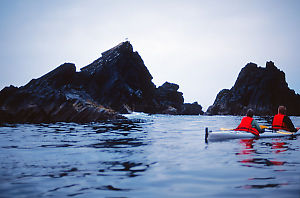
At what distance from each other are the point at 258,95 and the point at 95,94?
287ft

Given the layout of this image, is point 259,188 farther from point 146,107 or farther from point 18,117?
point 146,107

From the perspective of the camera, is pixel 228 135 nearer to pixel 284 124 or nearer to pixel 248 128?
pixel 248 128

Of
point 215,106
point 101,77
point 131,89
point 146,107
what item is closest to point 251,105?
point 215,106

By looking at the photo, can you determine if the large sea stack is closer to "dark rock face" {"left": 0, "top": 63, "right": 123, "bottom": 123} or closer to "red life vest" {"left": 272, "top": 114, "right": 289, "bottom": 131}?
"dark rock face" {"left": 0, "top": 63, "right": 123, "bottom": 123}

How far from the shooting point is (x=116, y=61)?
97.4m

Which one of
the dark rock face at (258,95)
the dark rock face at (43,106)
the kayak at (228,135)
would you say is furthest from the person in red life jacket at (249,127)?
the dark rock face at (258,95)

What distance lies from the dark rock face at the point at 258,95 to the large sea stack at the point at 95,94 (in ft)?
58.5

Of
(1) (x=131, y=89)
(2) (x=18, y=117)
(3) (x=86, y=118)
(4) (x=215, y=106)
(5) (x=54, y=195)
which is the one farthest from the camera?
(4) (x=215, y=106)

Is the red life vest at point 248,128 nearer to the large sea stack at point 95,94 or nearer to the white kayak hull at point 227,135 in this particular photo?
the white kayak hull at point 227,135

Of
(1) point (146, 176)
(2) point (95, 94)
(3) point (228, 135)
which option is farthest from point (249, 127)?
(2) point (95, 94)

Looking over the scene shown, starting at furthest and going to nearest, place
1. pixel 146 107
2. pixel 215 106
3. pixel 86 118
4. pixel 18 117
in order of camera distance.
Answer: pixel 215 106 → pixel 146 107 → pixel 86 118 → pixel 18 117

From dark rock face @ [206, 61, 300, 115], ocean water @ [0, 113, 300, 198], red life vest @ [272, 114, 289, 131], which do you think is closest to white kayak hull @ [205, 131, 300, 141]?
red life vest @ [272, 114, 289, 131]

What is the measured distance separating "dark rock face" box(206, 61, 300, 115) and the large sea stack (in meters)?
17.8

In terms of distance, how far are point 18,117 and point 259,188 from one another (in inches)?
1187
